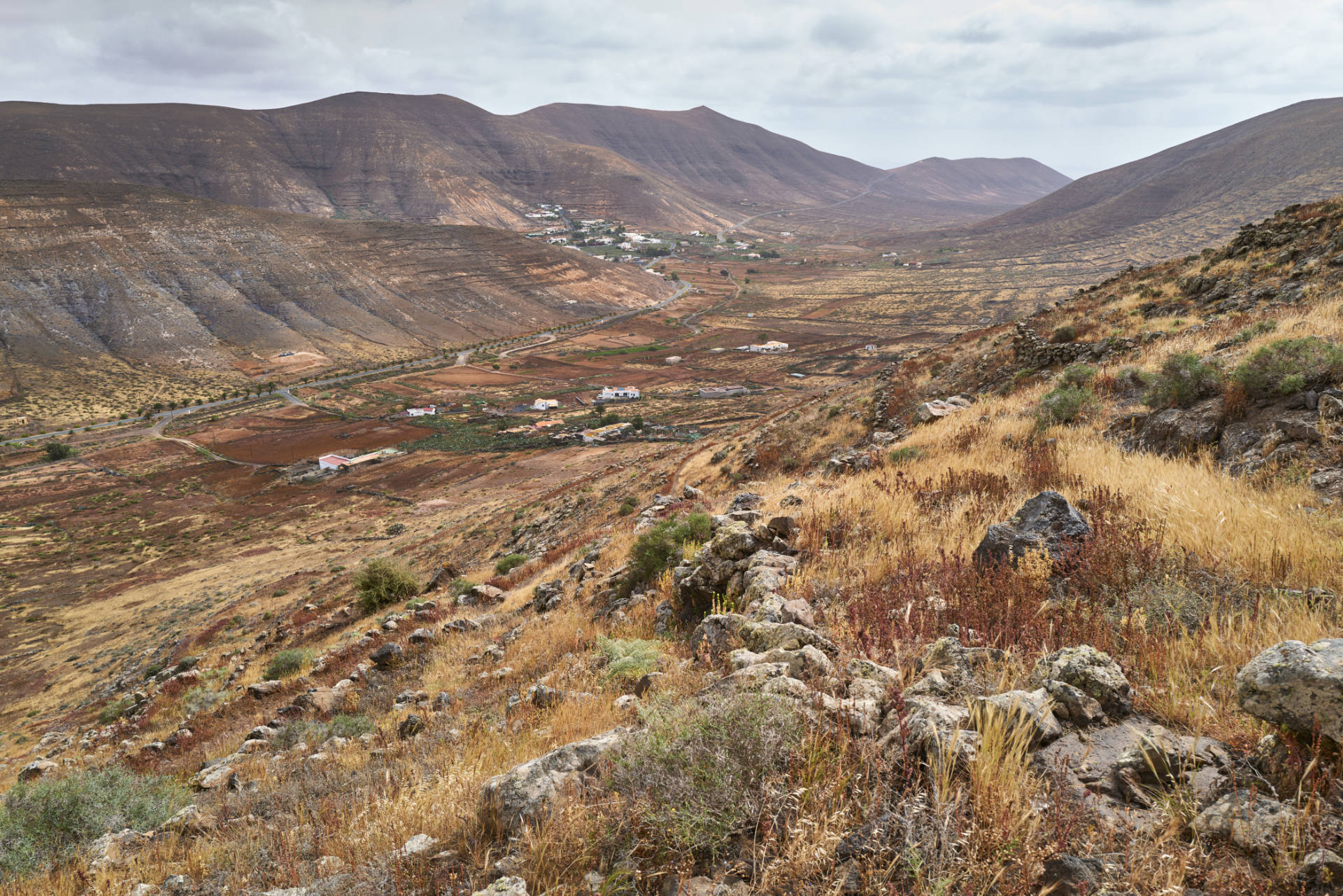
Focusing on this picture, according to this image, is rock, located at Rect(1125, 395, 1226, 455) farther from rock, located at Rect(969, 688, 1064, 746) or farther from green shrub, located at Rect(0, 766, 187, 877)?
green shrub, located at Rect(0, 766, 187, 877)

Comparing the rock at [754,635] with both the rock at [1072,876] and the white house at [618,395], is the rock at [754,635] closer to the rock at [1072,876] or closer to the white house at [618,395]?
the rock at [1072,876]

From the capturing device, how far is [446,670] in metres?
8.16

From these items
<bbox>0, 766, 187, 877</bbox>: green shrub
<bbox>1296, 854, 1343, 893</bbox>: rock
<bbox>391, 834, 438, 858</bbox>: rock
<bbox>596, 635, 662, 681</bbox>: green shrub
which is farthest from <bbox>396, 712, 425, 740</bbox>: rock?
<bbox>1296, 854, 1343, 893</bbox>: rock

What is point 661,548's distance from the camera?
8359 mm

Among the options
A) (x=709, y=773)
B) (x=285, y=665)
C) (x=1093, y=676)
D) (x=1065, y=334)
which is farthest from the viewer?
(x=1065, y=334)

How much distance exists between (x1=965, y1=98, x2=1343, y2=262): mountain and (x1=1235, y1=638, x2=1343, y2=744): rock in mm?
161427

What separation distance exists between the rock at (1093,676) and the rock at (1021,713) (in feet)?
0.80

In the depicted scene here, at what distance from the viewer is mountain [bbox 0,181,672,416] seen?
8375 centimetres

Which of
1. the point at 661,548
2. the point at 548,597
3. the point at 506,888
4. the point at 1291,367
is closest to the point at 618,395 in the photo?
the point at 548,597

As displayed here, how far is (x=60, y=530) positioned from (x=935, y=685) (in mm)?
60616

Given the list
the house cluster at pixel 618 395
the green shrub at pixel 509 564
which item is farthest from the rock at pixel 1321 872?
the house cluster at pixel 618 395

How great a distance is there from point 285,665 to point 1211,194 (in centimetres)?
21542

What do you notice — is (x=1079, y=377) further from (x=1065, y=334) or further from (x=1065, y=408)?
(x=1065, y=334)

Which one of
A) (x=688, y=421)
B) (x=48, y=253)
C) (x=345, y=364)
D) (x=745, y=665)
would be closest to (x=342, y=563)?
(x=745, y=665)
